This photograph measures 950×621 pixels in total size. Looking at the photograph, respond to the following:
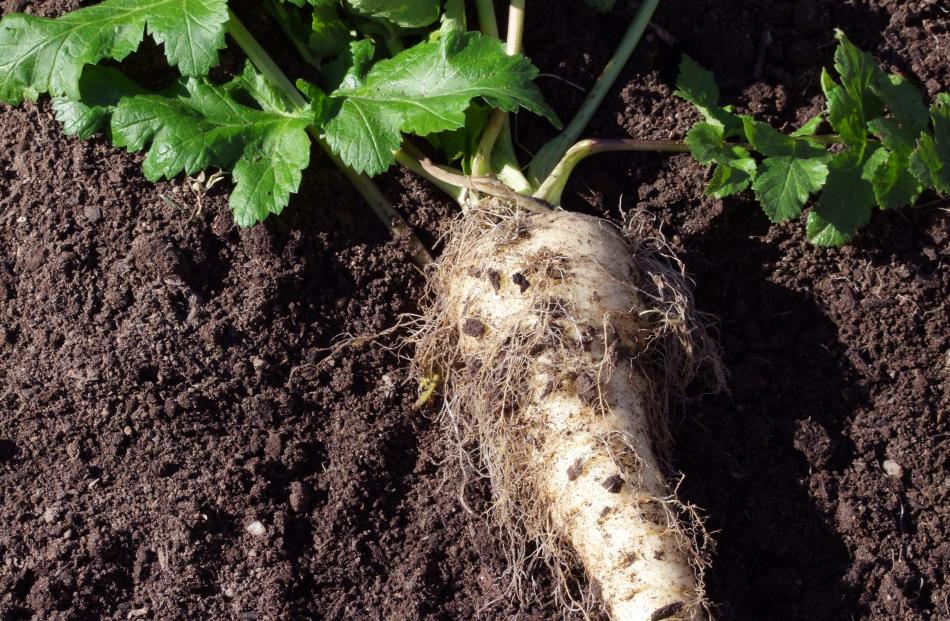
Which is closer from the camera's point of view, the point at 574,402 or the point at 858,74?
the point at 574,402

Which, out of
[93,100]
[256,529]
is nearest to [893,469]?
[256,529]

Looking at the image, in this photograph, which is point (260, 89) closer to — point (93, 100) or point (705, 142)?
point (93, 100)

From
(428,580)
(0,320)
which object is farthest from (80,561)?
(428,580)

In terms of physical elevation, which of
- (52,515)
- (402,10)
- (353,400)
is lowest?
(52,515)

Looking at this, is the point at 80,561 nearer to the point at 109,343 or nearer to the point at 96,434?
the point at 96,434

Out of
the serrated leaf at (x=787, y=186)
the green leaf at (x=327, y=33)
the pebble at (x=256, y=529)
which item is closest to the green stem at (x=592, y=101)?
the serrated leaf at (x=787, y=186)

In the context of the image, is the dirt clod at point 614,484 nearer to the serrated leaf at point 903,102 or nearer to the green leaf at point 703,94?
the green leaf at point 703,94

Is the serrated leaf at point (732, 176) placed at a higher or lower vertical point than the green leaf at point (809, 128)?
lower
